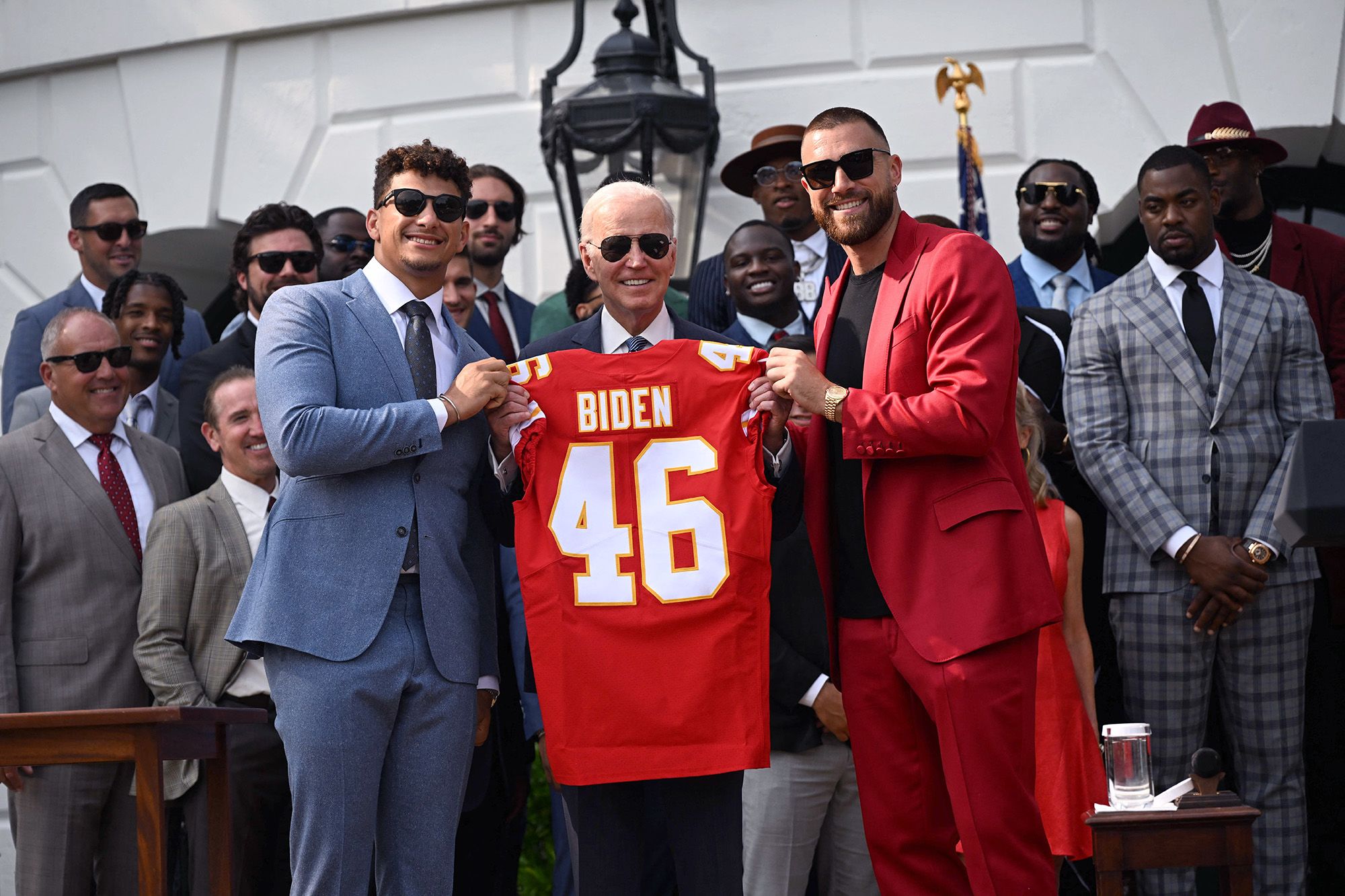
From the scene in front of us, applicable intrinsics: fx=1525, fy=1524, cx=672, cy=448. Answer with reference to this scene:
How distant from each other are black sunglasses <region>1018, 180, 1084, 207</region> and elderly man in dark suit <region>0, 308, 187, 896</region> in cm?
376

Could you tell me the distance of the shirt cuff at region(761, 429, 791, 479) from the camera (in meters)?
4.22

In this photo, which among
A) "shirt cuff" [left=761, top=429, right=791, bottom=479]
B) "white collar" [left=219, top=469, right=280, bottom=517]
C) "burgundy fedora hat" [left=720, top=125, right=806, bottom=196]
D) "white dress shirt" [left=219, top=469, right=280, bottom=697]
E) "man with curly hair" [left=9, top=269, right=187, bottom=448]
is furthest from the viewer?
"burgundy fedora hat" [left=720, top=125, right=806, bottom=196]

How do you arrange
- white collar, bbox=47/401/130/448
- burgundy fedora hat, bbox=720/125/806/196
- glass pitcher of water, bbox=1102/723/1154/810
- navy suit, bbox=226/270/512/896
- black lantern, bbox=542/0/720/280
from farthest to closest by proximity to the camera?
burgundy fedora hat, bbox=720/125/806/196 < black lantern, bbox=542/0/720/280 < white collar, bbox=47/401/130/448 < glass pitcher of water, bbox=1102/723/1154/810 < navy suit, bbox=226/270/512/896

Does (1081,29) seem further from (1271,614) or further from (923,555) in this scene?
(923,555)

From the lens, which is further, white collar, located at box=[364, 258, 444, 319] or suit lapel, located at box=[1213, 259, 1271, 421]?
suit lapel, located at box=[1213, 259, 1271, 421]

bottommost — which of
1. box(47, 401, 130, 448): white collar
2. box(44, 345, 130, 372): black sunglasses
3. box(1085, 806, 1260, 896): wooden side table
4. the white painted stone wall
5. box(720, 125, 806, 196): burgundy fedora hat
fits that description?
box(1085, 806, 1260, 896): wooden side table

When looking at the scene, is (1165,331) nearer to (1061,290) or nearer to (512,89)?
(1061,290)

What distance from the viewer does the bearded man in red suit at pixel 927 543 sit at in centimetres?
395

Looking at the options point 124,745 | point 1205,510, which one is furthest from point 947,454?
point 124,745

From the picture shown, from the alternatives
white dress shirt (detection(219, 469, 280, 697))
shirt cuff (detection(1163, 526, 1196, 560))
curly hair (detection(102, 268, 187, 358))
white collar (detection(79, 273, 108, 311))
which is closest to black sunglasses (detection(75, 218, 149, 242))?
white collar (detection(79, 273, 108, 311))

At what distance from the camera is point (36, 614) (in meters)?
A: 5.52

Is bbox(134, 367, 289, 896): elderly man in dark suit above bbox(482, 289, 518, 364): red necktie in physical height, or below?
below

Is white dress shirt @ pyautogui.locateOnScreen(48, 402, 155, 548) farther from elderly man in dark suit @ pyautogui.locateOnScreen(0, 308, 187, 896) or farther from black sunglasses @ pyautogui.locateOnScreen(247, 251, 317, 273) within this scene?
black sunglasses @ pyautogui.locateOnScreen(247, 251, 317, 273)

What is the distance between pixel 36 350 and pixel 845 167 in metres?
4.27
